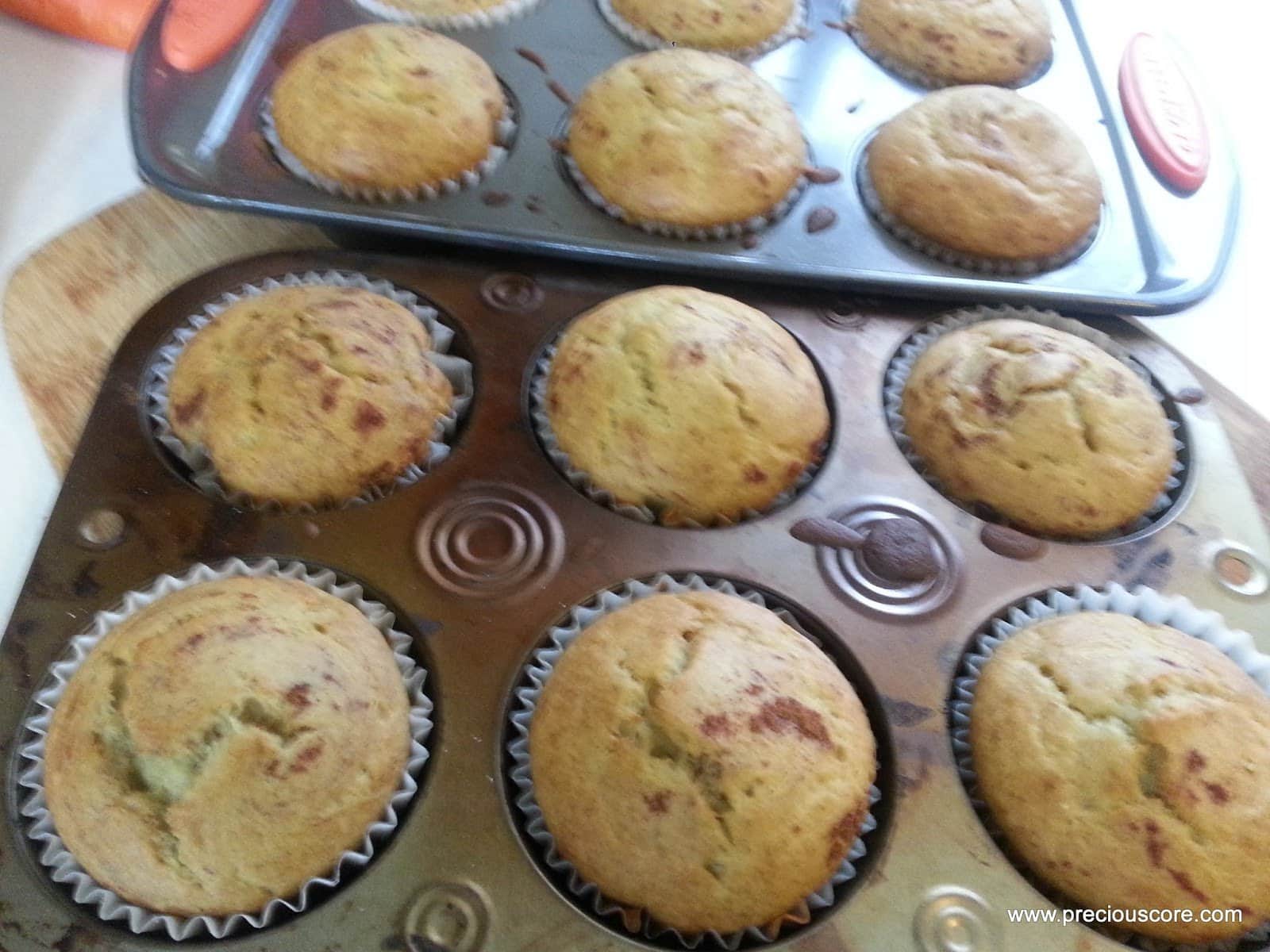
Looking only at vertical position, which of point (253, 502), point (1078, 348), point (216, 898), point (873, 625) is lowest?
point (216, 898)

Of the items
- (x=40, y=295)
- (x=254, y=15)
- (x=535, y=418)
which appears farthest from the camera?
(x=254, y=15)

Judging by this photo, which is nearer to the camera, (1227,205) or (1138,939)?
(1138,939)

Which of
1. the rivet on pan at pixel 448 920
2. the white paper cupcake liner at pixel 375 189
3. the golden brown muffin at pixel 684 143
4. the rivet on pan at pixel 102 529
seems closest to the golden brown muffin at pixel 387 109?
the white paper cupcake liner at pixel 375 189

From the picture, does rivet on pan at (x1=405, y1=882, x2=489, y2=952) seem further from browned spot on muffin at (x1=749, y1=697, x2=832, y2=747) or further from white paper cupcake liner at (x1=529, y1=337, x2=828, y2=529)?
white paper cupcake liner at (x1=529, y1=337, x2=828, y2=529)

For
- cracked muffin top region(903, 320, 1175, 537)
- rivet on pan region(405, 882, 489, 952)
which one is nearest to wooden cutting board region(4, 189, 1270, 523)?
cracked muffin top region(903, 320, 1175, 537)

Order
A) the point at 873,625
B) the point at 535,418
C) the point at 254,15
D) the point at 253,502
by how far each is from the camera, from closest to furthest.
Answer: the point at 873,625 < the point at 253,502 < the point at 535,418 < the point at 254,15

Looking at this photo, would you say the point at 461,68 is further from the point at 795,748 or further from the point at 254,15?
the point at 795,748

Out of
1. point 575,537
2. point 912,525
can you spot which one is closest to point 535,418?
point 575,537

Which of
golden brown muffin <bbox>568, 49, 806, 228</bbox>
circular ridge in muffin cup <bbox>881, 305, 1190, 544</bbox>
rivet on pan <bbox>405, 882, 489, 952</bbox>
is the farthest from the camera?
golden brown muffin <bbox>568, 49, 806, 228</bbox>
